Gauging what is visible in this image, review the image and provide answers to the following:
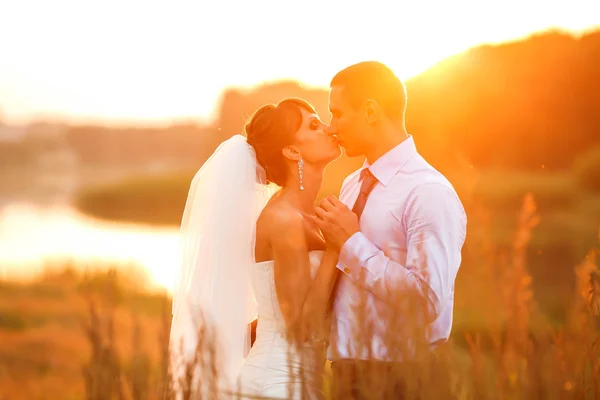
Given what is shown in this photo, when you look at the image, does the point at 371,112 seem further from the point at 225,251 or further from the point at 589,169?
the point at 589,169

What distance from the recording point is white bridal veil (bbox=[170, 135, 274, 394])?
457cm

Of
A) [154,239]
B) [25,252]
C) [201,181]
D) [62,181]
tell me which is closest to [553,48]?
[154,239]

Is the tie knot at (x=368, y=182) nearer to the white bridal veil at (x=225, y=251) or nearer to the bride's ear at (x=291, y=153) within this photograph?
the bride's ear at (x=291, y=153)

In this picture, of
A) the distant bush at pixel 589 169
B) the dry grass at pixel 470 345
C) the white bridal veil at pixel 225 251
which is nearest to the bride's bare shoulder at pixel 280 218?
the white bridal veil at pixel 225 251

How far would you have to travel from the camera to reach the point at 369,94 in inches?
166

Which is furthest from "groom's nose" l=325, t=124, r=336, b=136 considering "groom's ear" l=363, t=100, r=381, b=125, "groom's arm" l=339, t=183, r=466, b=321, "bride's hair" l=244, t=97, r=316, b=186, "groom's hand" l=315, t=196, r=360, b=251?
"groom's arm" l=339, t=183, r=466, b=321

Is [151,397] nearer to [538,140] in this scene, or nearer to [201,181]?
[201,181]

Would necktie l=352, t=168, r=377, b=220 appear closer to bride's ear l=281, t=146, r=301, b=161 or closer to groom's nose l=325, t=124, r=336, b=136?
groom's nose l=325, t=124, r=336, b=136

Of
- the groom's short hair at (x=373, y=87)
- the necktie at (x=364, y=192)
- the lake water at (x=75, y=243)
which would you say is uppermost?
the lake water at (x=75, y=243)

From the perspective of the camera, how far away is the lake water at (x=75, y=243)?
90.4ft

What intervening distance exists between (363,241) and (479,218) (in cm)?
186

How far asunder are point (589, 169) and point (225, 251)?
1700 inches

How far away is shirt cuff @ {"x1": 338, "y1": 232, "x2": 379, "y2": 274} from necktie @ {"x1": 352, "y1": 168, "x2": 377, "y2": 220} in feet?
1.32

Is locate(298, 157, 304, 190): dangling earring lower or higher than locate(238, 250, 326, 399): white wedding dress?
higher
